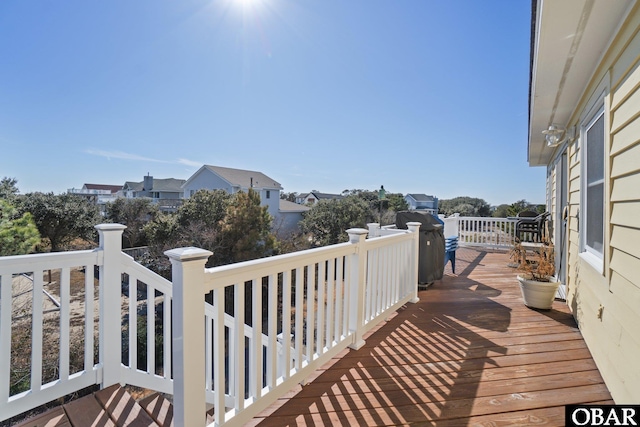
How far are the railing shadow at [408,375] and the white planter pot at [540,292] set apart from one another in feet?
1.08

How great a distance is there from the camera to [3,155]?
1188cm

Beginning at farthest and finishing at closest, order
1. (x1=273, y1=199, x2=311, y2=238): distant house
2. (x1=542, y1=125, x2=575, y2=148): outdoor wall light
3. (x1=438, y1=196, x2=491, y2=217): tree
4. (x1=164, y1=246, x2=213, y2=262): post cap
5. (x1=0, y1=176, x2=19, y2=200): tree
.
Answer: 1. (x1=438, y1=196, x2=491, y2=217): tree
2. (x1=273, y1=199, x2=311, y2=238): distant house
3. (x1=0, y1=176, x2=19, y2=200): tree
4. (x1=542, y1=125, x2=575, y2=148): outdoor wall light
5. (x1=164, y1=246, x2=213, y2=262): post cap

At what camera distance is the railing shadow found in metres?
1.63

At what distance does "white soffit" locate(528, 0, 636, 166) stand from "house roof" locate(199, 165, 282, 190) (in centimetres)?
1808

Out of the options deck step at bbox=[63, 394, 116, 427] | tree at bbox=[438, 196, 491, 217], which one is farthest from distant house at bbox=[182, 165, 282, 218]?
deck step at bbox=[63, 394, 116, 427]

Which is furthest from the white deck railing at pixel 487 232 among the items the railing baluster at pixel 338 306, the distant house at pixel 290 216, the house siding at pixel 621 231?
the distant house at pixel 290 216

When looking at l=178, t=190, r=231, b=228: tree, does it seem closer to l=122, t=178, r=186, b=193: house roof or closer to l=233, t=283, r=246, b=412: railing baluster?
l=122, t=178, r=186, b=193: house roof

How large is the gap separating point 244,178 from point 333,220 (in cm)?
784

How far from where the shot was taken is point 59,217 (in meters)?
12.8

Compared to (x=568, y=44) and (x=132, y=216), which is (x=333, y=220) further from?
(x=568, y=44)

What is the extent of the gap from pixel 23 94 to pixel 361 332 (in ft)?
50.2

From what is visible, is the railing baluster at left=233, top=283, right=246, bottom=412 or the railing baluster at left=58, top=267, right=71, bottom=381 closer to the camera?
the railing baluster at left=233, top=283, right=246, bottom=412

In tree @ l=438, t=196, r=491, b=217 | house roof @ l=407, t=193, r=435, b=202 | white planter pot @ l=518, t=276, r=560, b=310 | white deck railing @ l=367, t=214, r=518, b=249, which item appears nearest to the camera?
white planter pot @ l=518, t=276, r=560, b=310

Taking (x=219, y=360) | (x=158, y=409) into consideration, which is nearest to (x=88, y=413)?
(x=158, y=409)
